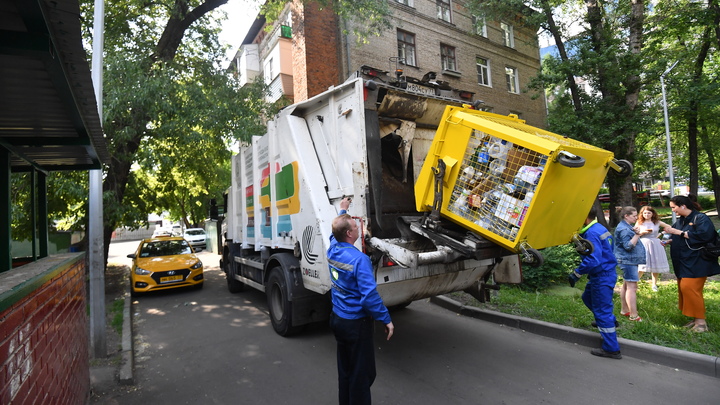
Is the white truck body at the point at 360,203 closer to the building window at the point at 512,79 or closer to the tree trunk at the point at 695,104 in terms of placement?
the tree trunk at the point at 695,104

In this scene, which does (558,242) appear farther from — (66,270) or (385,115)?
(66,270)

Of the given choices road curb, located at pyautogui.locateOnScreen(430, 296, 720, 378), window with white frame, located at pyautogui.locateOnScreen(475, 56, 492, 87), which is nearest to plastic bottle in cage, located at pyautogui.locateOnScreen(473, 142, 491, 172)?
road curb, located at pyautogui.locateOnScreen(430, 296, 720, 378)

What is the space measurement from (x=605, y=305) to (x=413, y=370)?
7.39 ft

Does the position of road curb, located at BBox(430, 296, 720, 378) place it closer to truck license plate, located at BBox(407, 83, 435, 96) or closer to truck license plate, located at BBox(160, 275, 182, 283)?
truck license plate, located at BBox(407, 83, 435, 96)

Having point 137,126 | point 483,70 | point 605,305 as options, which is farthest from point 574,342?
point 483,70

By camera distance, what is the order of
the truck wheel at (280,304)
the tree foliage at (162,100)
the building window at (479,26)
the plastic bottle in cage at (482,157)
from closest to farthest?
1. the plastic bottle in cage at (482,157)
2. the truck wheel at (280,304)
3. the tree foliage at (162,100)
4. the building window at (479,26)

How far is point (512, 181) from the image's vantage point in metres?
3.23

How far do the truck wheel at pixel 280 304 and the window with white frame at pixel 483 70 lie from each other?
A: 15145 mm

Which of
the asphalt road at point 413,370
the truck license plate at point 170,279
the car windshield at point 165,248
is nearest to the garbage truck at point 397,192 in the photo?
the asphalt road at point 413,370

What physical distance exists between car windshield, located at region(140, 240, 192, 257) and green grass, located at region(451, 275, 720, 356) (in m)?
7.25

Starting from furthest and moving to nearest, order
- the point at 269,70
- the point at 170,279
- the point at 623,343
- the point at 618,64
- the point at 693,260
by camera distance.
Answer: the point at 269,70 → the point at 618,64 → the point at 170,279 → the point at 693,260 → the point at 623,343

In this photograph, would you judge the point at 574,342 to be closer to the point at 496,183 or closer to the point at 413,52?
the point at 496,183

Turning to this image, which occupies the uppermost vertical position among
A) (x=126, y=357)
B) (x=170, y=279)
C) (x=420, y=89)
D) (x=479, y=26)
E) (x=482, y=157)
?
(x=479, y=26)

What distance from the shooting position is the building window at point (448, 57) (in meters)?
15.9
